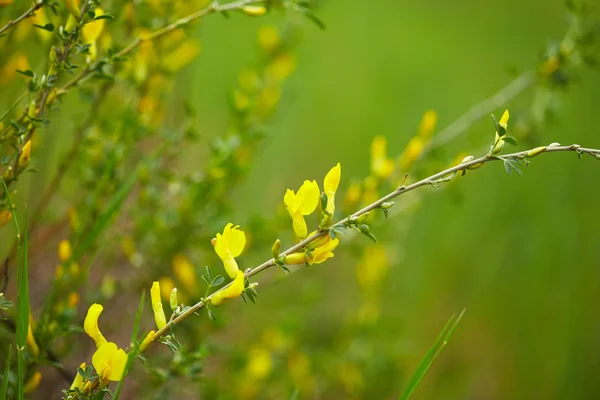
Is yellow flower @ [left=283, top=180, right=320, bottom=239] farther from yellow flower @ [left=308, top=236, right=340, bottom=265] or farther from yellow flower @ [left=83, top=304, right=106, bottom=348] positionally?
yellow flower @ [left=83, top=304, right=106, bottom=348]

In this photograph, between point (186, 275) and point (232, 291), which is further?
point (186, 275)

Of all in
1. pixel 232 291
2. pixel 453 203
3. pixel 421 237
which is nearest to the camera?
pixel 232 291

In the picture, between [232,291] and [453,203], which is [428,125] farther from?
[232,291]

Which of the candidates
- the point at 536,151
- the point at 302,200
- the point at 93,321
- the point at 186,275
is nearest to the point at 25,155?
the point at 93,321

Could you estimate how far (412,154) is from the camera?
125 cm

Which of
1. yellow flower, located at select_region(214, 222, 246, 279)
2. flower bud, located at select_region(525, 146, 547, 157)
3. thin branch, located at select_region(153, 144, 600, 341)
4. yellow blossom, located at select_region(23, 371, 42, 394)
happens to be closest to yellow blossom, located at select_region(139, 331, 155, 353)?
thin branch, located at select_region(153, 144, 600, 341)

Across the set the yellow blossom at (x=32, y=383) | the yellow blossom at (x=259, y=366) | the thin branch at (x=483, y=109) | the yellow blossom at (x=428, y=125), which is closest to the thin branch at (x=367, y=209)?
the yellow blossom at (x=32, y=383)

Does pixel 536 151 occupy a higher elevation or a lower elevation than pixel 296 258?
higher

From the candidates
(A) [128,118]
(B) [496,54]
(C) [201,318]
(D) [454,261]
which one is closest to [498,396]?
(D) [454,261]

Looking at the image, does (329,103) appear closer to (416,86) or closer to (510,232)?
(416,86)

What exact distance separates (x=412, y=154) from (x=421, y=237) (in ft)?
3.61

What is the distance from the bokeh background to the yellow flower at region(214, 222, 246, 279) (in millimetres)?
607

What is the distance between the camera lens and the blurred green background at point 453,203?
5.90 ft

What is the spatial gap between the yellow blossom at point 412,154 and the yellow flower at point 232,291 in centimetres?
71
